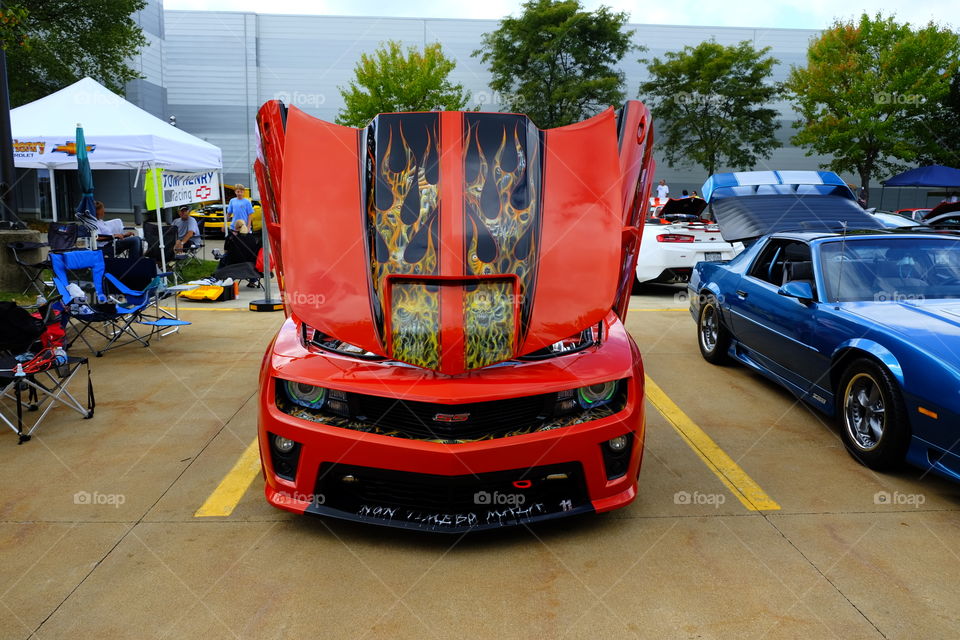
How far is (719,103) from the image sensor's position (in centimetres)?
3353

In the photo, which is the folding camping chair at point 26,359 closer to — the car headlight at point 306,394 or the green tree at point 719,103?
the car headlight at point 306,394

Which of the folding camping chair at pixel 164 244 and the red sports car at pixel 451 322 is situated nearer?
the red sports car at pixel 451 322

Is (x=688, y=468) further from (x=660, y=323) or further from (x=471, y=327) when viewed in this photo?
(x=660, y=323)

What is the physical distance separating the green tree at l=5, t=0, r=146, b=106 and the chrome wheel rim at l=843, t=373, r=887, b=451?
2702 centimetres

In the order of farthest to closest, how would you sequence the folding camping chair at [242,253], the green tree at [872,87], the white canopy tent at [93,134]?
the green tree at [872,87], the folding camping chair at [242,253], the white canopy tent at [93,134]

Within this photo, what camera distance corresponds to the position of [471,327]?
3324 mm

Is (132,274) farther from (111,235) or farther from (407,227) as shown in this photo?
(111,235)

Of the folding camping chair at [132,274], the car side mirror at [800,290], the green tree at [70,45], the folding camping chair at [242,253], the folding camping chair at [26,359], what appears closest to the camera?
the folding camping chair at [26,359]

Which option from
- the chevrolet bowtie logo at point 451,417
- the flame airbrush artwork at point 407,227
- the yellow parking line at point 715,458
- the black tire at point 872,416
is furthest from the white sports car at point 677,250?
the chevrolet bowtie logo at point 451,417

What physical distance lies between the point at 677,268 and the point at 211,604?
9177mm

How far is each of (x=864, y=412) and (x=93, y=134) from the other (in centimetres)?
1160

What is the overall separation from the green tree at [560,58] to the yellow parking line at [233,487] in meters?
30.5

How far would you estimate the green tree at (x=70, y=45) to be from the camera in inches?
934

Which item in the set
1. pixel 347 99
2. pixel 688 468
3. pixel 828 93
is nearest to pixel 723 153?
pixel 828 93
